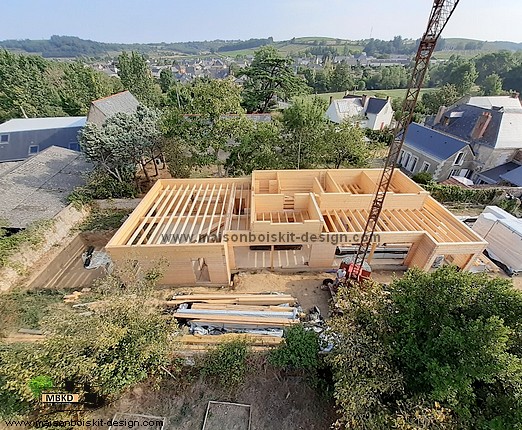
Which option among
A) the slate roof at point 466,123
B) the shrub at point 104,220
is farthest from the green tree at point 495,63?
the shrub at point 104,220

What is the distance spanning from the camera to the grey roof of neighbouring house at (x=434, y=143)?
87.9 feet

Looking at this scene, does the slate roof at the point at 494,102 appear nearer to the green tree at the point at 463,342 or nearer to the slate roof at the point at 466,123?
the slate roof at the point at 466,123

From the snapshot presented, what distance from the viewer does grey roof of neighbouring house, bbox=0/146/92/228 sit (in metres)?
17.4

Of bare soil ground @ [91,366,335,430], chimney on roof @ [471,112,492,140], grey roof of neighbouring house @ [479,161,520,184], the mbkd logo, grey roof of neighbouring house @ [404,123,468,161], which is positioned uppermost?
chimney on roof @ [471,112,492,140]

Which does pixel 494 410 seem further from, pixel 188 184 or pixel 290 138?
pixel 290 138

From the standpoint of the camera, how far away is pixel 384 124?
145 ft

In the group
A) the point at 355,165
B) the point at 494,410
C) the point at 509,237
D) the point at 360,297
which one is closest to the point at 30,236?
the point at 360,297

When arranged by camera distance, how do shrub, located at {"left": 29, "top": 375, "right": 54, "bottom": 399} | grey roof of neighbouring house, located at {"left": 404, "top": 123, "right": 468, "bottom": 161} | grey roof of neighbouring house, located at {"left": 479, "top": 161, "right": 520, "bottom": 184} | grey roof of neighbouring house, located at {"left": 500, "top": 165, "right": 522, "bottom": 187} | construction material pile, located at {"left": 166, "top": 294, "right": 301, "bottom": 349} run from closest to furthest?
shrub, located at {"left": 29, "top": 375, "right": 54, "bottom": 399}
construction material pile, located at {"left": 166, "top": 294, "right": 301, "bottom": 349}
grey roof of neighbouring house, located at {"left": 500, "top": 165, "right": 522, "bottom": 187}
grey roof of neighbouring house, located at {"left": 479, "top": 161, "right": 520, "bottom": 184}
grey roof of neighbouring house, located at {"left": 404, "top": 123, "right": 468, "bottom": 161}

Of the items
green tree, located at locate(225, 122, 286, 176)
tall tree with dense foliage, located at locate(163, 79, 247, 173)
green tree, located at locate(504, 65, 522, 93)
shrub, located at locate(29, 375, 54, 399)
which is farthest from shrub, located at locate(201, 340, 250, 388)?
green tree, located at locate(504, 65, 522, 93)

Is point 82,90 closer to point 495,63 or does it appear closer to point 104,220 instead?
point 104,220

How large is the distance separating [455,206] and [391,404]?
64.4ft

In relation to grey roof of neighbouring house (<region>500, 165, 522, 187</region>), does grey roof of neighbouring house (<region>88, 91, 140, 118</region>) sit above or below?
above

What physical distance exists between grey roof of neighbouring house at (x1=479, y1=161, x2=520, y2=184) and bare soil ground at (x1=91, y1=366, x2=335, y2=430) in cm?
2915

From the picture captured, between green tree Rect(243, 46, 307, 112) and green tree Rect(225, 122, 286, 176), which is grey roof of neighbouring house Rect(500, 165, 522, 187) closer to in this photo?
green tree Rect(225, 122, 286, 176)
